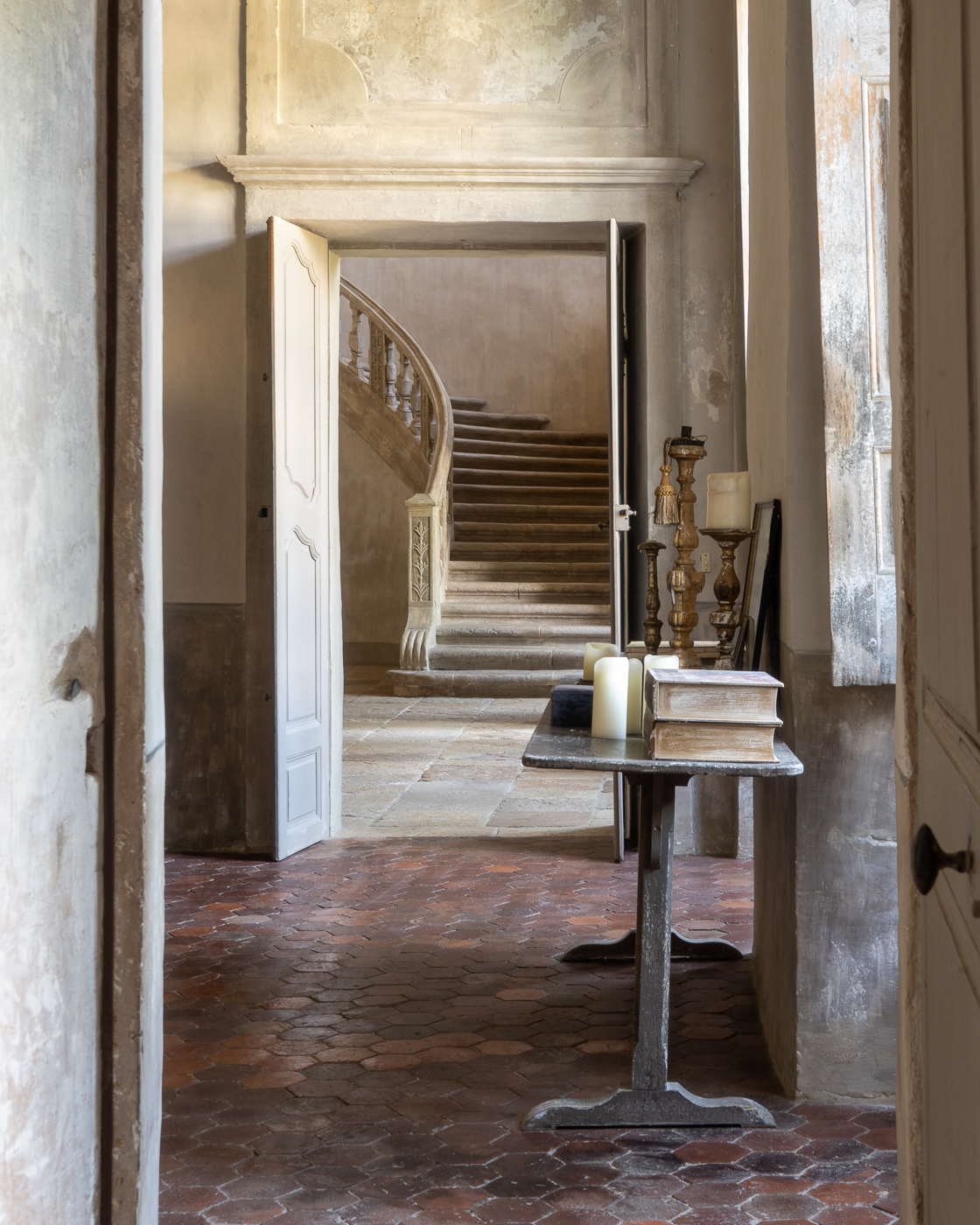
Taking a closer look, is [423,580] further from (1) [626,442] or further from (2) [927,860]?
(2) [927,860]

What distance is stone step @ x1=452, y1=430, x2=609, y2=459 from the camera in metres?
14.1

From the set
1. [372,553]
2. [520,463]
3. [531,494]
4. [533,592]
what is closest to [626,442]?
[533,592]

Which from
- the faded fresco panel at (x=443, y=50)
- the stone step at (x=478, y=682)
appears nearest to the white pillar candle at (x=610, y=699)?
the faded fresco panel at (x=443, y=50)

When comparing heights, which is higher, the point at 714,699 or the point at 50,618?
the point at 50,618

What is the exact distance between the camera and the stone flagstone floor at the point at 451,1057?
237 centimetres

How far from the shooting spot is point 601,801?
6.51 metres

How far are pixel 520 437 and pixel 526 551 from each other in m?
2.30

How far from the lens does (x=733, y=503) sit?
10.4 ft

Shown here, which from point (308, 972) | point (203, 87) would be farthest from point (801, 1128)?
point (203, 87)

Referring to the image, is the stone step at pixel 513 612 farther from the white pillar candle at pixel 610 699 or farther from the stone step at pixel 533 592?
the white pillar candle at pixel 610 699

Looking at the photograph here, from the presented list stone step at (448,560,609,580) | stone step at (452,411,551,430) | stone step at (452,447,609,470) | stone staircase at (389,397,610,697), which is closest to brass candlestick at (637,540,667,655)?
stone staircase at (389,397,610,697)

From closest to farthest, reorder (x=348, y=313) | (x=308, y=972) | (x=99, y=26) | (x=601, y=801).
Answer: (x=99, y=26) → (x=308, y=972) → (x=601, y=801) → (x=348, y=313)

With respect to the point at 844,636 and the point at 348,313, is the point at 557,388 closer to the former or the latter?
the point at 348,313

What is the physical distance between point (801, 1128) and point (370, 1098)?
98 centimetres
